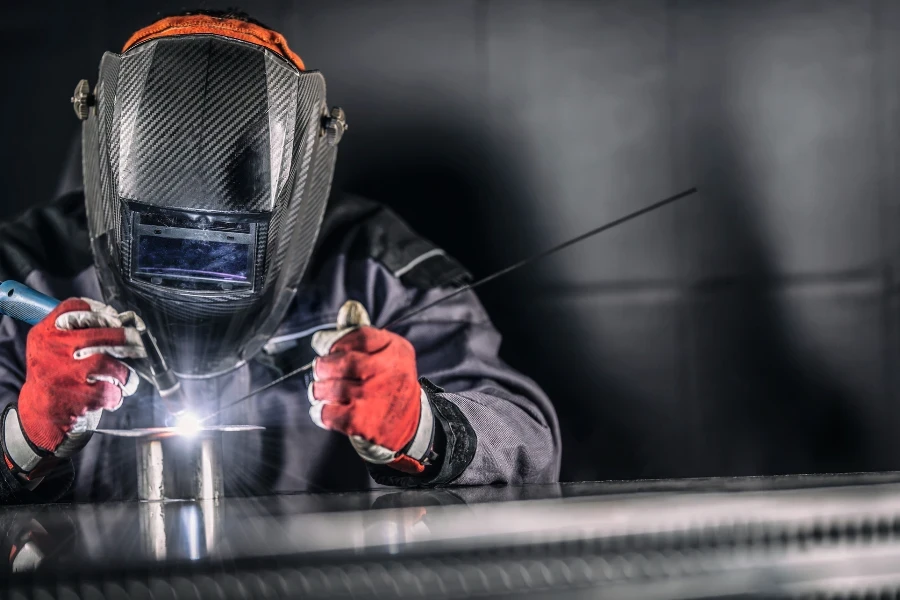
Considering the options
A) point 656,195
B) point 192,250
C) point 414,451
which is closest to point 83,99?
point 192,250

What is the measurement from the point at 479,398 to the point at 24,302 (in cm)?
78

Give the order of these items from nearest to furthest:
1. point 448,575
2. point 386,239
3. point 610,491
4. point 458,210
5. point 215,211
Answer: point 448,575, point 610,491, point 215,211, point 386,239, point 458,210

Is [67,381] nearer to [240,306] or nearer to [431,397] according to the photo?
[240,306]

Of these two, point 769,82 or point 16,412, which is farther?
point 769,82

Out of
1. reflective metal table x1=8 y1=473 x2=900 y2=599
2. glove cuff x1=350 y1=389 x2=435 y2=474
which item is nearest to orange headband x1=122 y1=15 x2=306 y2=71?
glove cuff x1=350 y1=389 x2=435 y2=474

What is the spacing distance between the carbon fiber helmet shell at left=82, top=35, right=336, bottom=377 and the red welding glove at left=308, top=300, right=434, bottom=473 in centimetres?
24

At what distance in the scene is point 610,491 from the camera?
1062 mm

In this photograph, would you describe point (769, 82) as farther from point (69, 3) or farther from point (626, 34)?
point (69, 3)

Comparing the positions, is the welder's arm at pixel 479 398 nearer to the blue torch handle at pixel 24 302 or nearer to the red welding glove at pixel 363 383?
the red welding glove at pixel 363 383

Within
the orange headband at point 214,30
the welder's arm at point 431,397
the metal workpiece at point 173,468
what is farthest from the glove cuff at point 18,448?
the orange headband at point 214,30

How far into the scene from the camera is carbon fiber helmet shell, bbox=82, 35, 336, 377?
4.50 ft

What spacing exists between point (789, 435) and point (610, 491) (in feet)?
3.32

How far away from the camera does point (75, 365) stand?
4.22 feet

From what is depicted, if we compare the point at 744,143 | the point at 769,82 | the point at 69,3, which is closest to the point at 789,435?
the point at 744,143
